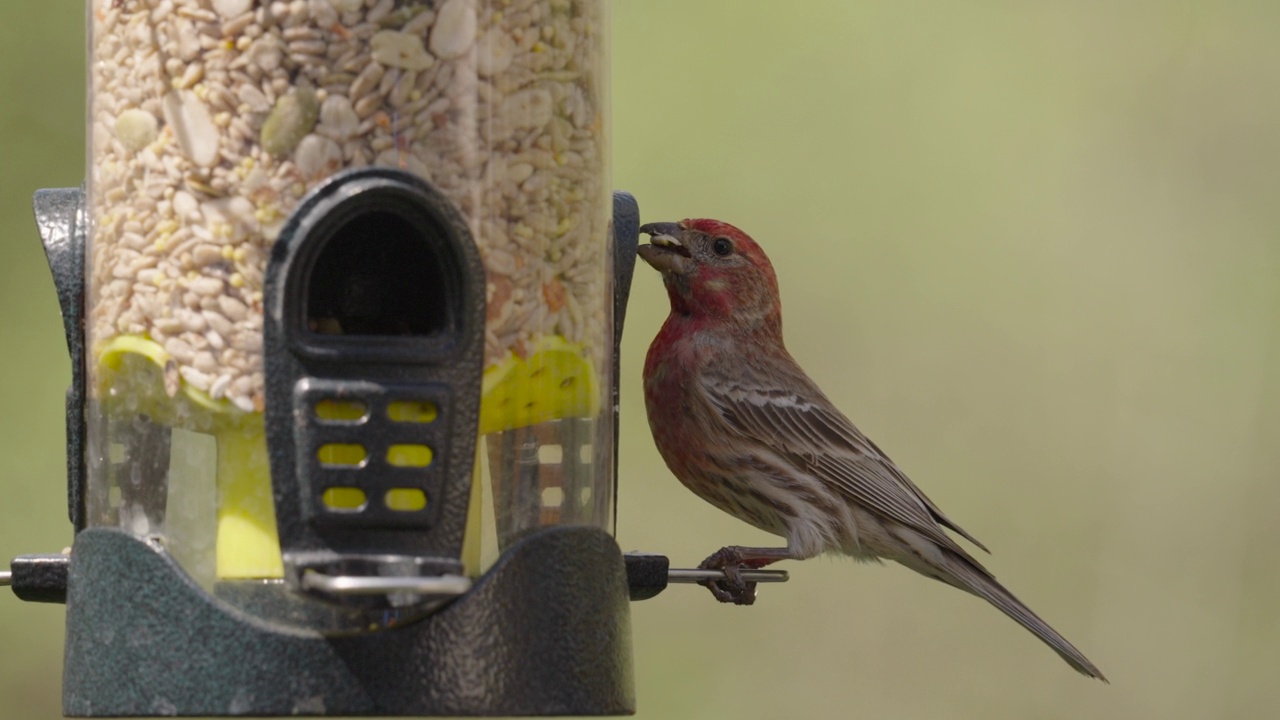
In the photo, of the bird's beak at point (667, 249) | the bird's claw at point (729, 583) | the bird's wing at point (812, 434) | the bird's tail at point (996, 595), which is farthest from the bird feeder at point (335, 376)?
the bird's tail at point (996, 595)

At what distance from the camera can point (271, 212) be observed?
166 inches

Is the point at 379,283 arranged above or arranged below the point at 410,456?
above

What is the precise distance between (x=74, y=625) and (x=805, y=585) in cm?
603

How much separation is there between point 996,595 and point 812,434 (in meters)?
0.94

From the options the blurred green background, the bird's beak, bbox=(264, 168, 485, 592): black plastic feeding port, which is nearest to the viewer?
bbox=(264, 168, 485, 592): black plastic feeding port

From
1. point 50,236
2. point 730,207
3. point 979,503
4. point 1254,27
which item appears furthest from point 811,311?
point 50,236

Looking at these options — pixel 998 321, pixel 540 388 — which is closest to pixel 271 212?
pixel 540 388

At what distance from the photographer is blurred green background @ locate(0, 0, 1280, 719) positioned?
984cm

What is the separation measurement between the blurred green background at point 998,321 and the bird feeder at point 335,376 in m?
5.00

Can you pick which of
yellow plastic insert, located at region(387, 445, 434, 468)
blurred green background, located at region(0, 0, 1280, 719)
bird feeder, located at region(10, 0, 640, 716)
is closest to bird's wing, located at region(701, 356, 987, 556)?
blurred green background, located at region(0, 0, 1280, 719)

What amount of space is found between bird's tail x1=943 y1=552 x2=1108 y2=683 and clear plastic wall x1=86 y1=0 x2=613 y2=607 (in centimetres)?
315

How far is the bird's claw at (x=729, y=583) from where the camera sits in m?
6.02

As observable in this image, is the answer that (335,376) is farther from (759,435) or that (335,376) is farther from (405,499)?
(759,435)

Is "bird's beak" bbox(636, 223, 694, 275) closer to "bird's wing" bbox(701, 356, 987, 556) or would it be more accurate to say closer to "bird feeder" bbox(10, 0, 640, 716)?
"bird's wing" bbox(701, 356, 987, 556)
